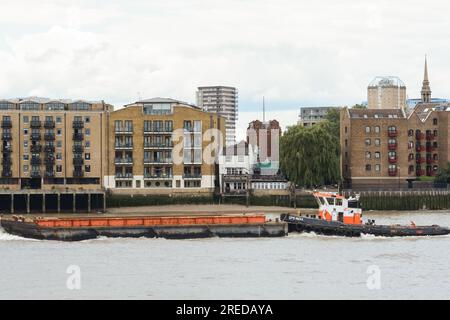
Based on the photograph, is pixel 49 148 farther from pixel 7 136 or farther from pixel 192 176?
pixel 192 176

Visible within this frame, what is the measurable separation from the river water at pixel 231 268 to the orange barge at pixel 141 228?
0.97 m

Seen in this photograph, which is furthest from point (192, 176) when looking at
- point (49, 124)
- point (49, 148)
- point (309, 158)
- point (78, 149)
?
point (49, 124)

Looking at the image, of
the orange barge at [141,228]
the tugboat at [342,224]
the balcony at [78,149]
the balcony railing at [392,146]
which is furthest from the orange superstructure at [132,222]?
the balcony railing at [392,146]

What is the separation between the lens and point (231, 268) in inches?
2793

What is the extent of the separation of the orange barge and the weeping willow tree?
52006 mm

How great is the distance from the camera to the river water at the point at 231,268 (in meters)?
61.5

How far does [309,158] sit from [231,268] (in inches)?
2926

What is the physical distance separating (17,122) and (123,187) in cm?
1514

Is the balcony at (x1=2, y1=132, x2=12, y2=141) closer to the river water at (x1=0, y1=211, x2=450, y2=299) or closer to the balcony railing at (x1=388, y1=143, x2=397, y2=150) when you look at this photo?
the balcony railing at (x1=388, y1=143, x2=397, y2=150)

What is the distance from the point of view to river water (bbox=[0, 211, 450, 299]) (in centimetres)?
6153

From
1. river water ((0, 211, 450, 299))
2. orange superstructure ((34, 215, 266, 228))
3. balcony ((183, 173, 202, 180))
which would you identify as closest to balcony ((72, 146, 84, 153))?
balcony ((183, 173, 202, 180))

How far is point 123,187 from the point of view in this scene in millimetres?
142875

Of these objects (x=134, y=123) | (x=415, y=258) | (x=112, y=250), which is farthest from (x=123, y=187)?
(x=415, y=258)
